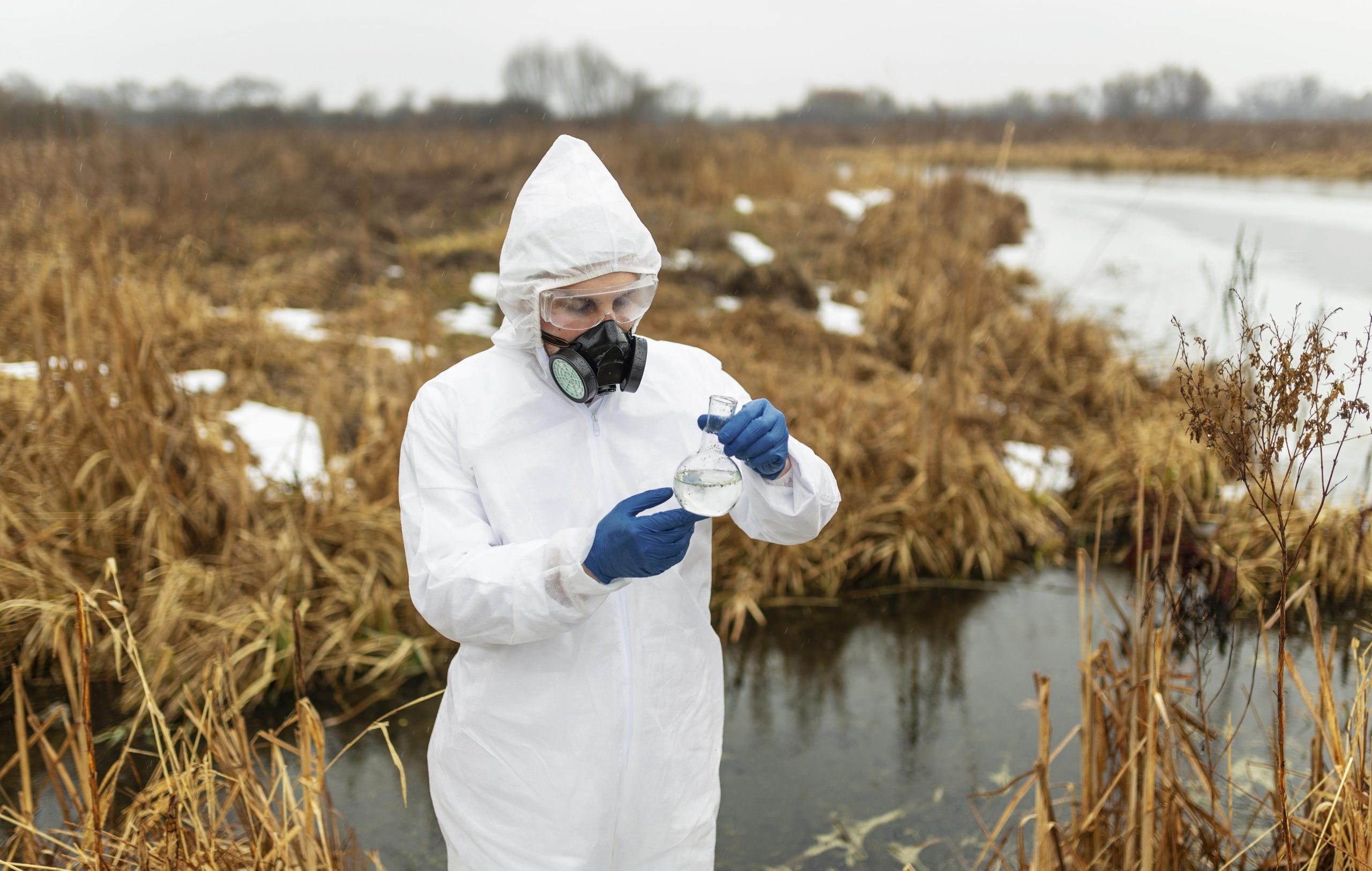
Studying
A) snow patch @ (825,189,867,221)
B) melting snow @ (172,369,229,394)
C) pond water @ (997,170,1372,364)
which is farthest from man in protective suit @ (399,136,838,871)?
snow patch @ (825,189,867,221)

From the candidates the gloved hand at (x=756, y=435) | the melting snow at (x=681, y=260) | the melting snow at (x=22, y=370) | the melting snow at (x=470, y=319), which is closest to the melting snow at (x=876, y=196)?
the melting snow at (x=681, y=260)

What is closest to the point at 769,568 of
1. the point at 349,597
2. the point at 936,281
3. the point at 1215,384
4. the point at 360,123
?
the point at 349,597

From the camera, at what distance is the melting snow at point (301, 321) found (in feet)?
22.2

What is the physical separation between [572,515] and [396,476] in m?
2.78

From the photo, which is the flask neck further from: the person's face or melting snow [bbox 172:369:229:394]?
melting snow [bbox 172:369:229:394]

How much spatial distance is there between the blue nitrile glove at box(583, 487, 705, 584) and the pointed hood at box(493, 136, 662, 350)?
1.38ft

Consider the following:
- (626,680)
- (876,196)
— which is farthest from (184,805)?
(876,196)

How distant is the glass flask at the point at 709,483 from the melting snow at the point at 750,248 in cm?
888

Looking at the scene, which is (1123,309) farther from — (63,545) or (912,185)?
(63,545)

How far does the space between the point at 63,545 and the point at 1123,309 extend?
805 cm

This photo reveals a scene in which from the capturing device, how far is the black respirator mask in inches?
61.5

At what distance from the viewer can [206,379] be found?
5484mm

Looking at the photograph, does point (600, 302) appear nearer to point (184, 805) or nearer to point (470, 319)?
point (184, 805)

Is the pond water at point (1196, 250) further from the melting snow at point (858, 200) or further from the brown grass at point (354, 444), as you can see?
the melting snow at point (858, 200)
